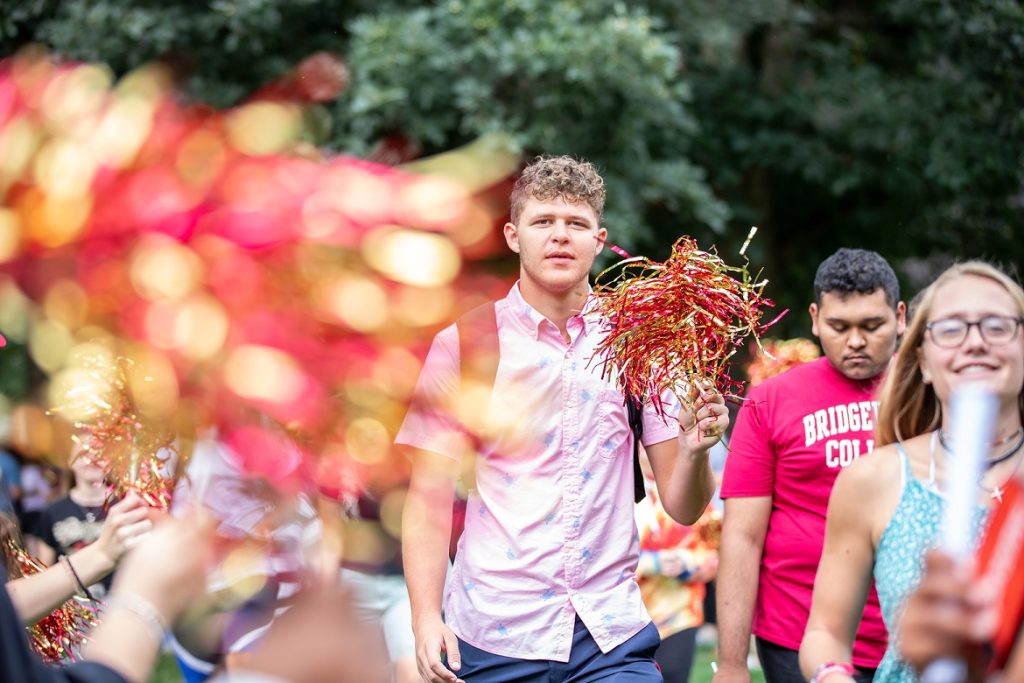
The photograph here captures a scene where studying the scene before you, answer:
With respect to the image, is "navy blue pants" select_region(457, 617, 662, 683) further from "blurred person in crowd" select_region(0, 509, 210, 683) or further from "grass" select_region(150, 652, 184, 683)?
"grass" select_region(150, 652, 184, 683)

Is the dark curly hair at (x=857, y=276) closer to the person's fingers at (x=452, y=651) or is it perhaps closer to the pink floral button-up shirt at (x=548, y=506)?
the pink floral button-up shirt at (x=548, y=506)

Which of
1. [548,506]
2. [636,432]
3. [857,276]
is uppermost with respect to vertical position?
[857,276]

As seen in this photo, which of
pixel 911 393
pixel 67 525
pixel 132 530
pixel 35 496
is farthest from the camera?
pixel 35 496

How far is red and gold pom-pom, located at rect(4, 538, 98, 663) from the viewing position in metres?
2.99

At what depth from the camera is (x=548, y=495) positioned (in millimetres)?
3607

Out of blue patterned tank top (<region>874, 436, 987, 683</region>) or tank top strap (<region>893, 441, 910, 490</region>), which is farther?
tank top strap (<region>893, 441, 910, 490</region>)

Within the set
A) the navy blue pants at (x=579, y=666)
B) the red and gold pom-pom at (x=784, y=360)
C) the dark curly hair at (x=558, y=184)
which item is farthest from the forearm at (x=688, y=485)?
the red and gold pom-pom at (x=784, y=360)

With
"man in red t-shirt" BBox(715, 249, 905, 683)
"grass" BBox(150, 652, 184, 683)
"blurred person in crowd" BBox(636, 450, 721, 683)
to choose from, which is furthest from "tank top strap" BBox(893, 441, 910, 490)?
"grass" BBox(150, 652, 184, 683)

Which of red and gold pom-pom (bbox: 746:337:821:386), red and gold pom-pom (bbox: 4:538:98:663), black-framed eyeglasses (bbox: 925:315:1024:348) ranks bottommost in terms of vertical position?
red and gold pom-pom (bbox: 746:337:821:386)

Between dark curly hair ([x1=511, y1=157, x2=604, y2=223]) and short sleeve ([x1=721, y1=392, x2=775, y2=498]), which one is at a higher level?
dark curly hair ([x1=511, y1=157, x2=604, y2=223])

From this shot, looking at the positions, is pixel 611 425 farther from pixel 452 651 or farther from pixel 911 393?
pixel 911 393

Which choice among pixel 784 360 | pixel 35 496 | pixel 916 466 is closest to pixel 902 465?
pixel 916 466

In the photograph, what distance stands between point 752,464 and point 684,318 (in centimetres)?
132

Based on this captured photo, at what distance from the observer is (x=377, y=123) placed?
30.1 ft
